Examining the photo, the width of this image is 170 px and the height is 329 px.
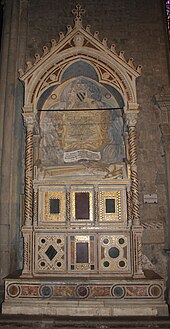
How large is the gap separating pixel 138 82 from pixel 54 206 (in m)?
3.51

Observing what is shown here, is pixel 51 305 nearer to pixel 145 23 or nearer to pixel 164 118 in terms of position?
pixel 164 118

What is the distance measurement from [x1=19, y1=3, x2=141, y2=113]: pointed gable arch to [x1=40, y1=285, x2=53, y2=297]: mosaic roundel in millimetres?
3335

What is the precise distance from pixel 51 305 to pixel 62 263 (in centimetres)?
86

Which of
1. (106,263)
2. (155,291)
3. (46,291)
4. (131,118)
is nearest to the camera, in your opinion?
(155,291)

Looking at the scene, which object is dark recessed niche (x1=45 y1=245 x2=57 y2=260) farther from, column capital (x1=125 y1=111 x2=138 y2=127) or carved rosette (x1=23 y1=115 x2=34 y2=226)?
column capital (x1=125 y1=111 x2=138 y2=127)

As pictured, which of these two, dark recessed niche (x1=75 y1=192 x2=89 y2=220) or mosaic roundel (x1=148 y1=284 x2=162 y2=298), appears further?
dark recessed niche (x1=75 y1=192 x2=89 y2=220)

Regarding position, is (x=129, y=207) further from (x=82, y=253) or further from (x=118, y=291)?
(x=118, y=291)

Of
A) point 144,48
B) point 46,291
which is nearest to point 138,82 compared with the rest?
point 144,48

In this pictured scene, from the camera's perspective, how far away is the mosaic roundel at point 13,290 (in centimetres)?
568

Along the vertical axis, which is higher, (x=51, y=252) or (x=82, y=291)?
(x=51, y=252)

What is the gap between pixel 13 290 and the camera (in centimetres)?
569

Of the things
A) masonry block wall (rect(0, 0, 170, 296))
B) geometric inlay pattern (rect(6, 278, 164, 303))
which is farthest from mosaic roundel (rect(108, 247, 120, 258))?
masonry block wall (rect(0, 0, 170, 296))

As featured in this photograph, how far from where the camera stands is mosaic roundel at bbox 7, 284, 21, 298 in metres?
5.68

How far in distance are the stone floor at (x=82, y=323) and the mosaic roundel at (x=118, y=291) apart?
1.43 feet
